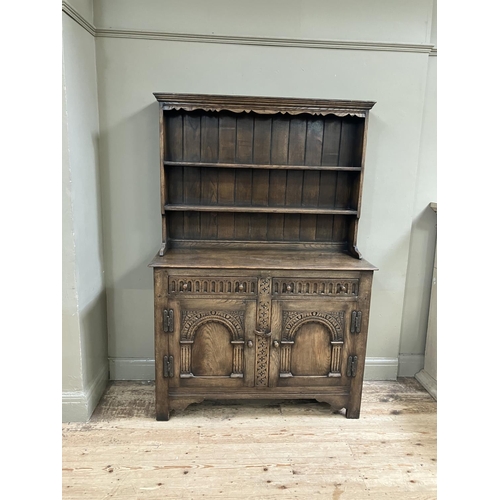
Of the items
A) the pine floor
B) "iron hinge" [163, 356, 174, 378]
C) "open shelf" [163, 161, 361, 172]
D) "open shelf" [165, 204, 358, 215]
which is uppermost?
"open shelf" [163, 161, 361, 172]

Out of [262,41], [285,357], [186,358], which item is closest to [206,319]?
[186,358]

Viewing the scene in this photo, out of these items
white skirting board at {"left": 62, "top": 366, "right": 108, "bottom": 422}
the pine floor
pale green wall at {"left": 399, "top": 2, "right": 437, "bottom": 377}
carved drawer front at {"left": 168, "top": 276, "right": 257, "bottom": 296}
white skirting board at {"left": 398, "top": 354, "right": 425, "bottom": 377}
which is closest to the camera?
the pine floor

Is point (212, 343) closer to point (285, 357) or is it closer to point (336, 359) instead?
point (285, 357)

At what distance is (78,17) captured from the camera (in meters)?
2.25

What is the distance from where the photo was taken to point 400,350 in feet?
10.1

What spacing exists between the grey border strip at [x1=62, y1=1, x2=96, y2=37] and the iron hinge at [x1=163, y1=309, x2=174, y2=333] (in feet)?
5.67

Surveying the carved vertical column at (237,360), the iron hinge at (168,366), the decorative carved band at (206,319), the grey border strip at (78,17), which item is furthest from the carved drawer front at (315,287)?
the grey border strip at (78,17)

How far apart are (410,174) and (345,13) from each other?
115cm

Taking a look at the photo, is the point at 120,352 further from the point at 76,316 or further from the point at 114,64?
the point at 114,64

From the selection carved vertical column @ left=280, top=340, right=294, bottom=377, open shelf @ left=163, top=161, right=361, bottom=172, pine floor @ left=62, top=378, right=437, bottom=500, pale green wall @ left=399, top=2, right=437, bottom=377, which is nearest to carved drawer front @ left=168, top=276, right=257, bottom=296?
carved vertical column @ left=280, top=340, right=294, bottom=377

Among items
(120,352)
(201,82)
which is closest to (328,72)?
(201,82)

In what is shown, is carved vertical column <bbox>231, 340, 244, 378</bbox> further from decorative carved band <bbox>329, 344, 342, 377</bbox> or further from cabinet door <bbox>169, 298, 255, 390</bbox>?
decorative carved band <bbox>329, 344, 342, 377</bbox>

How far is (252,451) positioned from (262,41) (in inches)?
98.8

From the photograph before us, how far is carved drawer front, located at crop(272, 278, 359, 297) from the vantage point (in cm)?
234
